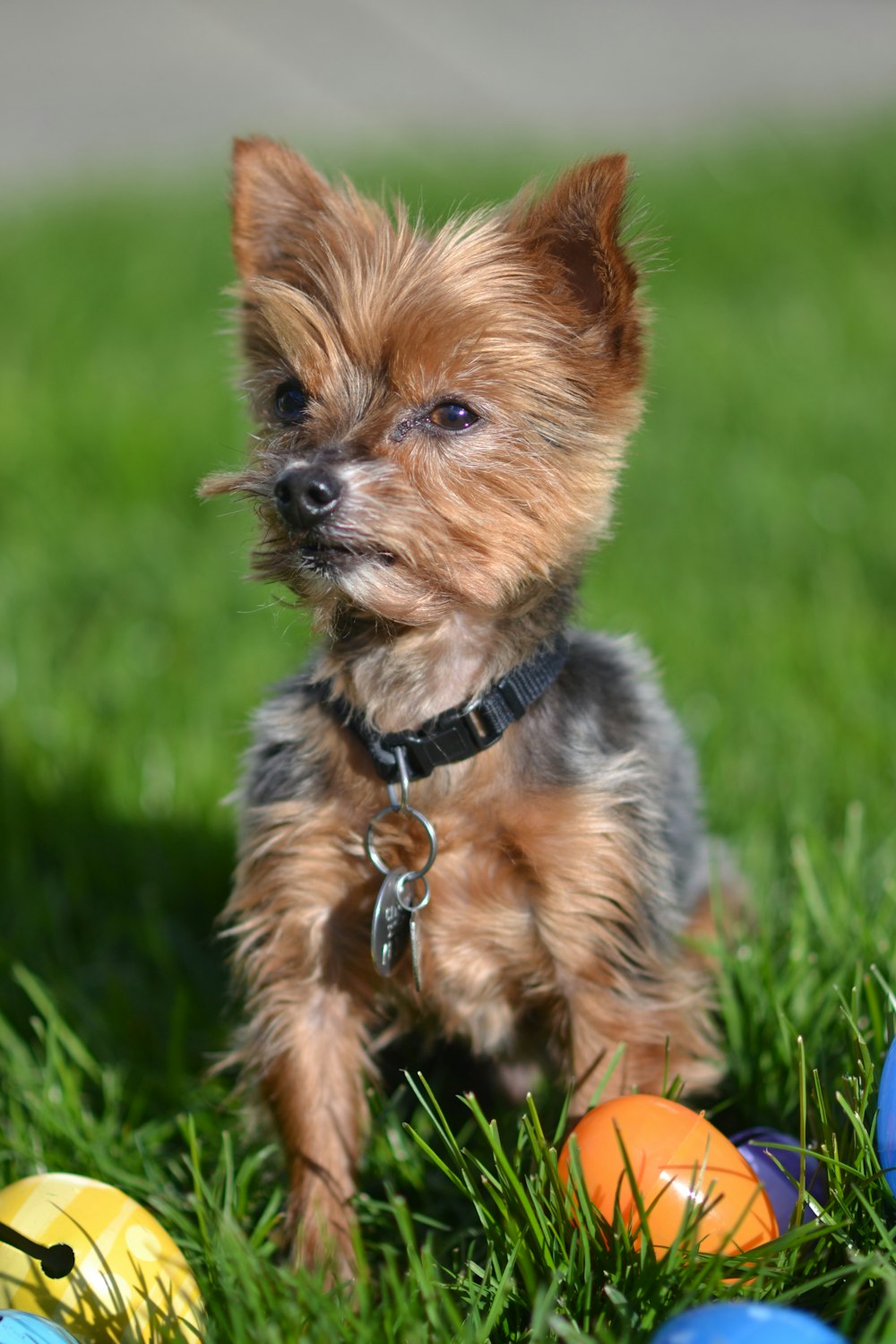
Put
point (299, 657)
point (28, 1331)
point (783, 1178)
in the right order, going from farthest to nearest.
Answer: point (299, 657) < point (783, 1178) < point (28, 1331)

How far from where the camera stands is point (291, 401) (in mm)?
2963

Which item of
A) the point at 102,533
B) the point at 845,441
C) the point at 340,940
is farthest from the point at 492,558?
the point at 845,441

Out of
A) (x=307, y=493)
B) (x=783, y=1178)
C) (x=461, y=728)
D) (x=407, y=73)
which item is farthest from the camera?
(x=407, y=73)

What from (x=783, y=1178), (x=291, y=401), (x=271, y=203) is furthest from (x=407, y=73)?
(x=783, y=1178)

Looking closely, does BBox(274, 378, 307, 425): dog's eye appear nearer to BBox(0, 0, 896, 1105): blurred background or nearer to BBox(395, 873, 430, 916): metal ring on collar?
BBox(0, 0, 896, 1105): blurred background

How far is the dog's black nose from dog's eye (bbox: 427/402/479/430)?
1.04ft

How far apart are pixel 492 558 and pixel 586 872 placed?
2.26 ft

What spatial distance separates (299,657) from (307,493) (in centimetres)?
319

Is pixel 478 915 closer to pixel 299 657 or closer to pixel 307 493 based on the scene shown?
pixel 307 493

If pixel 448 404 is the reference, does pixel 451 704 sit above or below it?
below

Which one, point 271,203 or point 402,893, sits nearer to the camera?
point 402,893

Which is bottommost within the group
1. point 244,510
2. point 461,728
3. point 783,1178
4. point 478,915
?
point 783,1178

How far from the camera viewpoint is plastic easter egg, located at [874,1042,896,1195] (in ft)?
7.92

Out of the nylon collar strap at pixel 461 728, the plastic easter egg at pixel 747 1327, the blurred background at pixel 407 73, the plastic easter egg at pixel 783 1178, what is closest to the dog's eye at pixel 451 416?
the nylon collar strap at pixel 461 728
